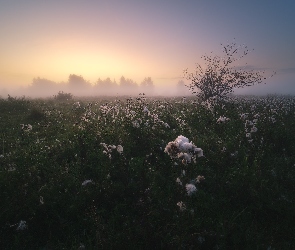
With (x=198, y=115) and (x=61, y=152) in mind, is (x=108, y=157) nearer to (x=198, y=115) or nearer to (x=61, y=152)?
(x=61, y=152)

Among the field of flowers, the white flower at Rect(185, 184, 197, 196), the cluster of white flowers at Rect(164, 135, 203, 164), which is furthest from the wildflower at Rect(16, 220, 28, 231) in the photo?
the white flower at Rect(185, 184, 197, 196)

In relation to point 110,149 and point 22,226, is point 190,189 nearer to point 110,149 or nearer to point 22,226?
point 110,149

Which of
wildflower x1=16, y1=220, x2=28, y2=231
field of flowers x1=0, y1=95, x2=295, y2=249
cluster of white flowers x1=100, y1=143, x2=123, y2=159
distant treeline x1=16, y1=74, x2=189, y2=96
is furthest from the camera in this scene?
distant treeline x1=16, y1=74, x2=189, y2=96

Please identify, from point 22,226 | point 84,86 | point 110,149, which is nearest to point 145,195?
point 110,149

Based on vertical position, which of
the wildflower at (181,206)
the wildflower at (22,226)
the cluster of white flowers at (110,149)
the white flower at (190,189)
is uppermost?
the cluster of white flowers at (110,149)

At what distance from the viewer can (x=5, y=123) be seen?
38.0ft

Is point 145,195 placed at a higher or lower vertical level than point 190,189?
lower

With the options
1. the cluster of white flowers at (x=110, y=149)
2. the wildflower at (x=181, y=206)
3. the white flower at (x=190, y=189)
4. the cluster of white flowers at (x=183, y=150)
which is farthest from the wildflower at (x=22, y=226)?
the white flower at (x=190, y=189)

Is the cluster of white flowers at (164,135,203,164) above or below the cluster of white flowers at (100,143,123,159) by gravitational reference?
above

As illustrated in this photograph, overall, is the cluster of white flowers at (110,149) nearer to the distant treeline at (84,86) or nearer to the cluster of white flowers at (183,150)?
the cluster of white flowers at (183,150)

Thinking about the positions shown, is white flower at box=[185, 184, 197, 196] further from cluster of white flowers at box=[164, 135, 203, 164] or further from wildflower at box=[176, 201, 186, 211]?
cluster of white flowers at box=[164, 135, 203, 164]

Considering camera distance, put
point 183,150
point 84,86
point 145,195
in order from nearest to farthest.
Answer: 1. point 183,150
2. point 145,195
3. point 84,86

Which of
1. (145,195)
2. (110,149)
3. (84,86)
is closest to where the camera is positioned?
(145,195)

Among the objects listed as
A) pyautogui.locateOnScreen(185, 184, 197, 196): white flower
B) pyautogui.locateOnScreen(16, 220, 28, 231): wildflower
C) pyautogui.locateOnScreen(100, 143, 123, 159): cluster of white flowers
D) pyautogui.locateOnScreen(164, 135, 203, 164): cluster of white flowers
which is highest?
pyautogui.locateOnScreen(164, 135, 203, 164): cluster of white flowers
